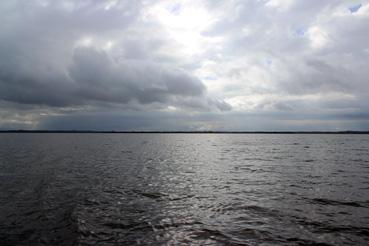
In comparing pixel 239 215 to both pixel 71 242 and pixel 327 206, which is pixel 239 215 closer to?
pixel 327 206

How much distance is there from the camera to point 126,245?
1178cm

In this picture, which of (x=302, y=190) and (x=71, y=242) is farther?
(x=302, y=190)

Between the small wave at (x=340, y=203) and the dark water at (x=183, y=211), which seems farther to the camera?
the small wave at (x=340, y=203)

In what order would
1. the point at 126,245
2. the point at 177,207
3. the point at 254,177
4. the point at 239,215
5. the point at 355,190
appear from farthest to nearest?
the point at 254,177 → the point at 355,190 → the point at 177,207 → the point at 239,215 → the point at 126,245

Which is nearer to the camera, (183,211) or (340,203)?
(183,211)

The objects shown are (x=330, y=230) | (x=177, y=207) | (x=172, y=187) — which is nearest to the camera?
(x=330, y=230)

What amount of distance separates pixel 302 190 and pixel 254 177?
7.19 m

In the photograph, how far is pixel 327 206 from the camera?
1808cm

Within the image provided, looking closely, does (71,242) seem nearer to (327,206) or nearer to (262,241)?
(262,241)

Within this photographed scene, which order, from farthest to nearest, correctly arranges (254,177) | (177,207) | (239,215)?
1. (254,177)
2. (177,207)
3. (239,215)

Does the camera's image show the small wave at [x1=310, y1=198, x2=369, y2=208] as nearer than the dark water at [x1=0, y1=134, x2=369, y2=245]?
No

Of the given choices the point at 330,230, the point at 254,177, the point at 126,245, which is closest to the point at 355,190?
the point at 254,177

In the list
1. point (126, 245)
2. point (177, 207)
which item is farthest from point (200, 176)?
point (126, 245)

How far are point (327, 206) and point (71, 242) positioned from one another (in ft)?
51.4
